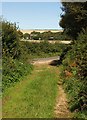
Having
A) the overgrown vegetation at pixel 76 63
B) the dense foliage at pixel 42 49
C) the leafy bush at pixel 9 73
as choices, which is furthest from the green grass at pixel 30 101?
the dense foliage at pixel 42 49

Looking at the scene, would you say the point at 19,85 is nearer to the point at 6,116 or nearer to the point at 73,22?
the point at 6,116

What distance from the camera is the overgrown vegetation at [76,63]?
12.0 m

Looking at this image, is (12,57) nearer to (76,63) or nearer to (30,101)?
(76,63)

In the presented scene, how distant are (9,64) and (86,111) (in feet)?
35.0

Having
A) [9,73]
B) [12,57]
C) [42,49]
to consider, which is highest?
[9,73]

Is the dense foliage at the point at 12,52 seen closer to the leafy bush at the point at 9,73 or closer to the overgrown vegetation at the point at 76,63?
the leafy bush at the point at 9,73

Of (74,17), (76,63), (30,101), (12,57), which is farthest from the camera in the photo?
(74,17)

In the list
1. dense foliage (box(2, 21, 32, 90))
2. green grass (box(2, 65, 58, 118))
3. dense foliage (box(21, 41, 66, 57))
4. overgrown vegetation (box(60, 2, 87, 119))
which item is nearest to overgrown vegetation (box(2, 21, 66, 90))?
dense foliage (box(2, 21, 32, 90))

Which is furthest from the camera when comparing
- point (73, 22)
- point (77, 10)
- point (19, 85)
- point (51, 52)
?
point (51, 52)

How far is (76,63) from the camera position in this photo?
64.2ft

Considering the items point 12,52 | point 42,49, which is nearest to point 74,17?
point 12,52

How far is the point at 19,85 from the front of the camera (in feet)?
57.9

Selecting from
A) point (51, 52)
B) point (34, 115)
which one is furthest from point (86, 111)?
point (51, 52)

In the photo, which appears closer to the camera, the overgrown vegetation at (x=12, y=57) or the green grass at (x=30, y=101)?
the green grass at (x=30, y=101)
